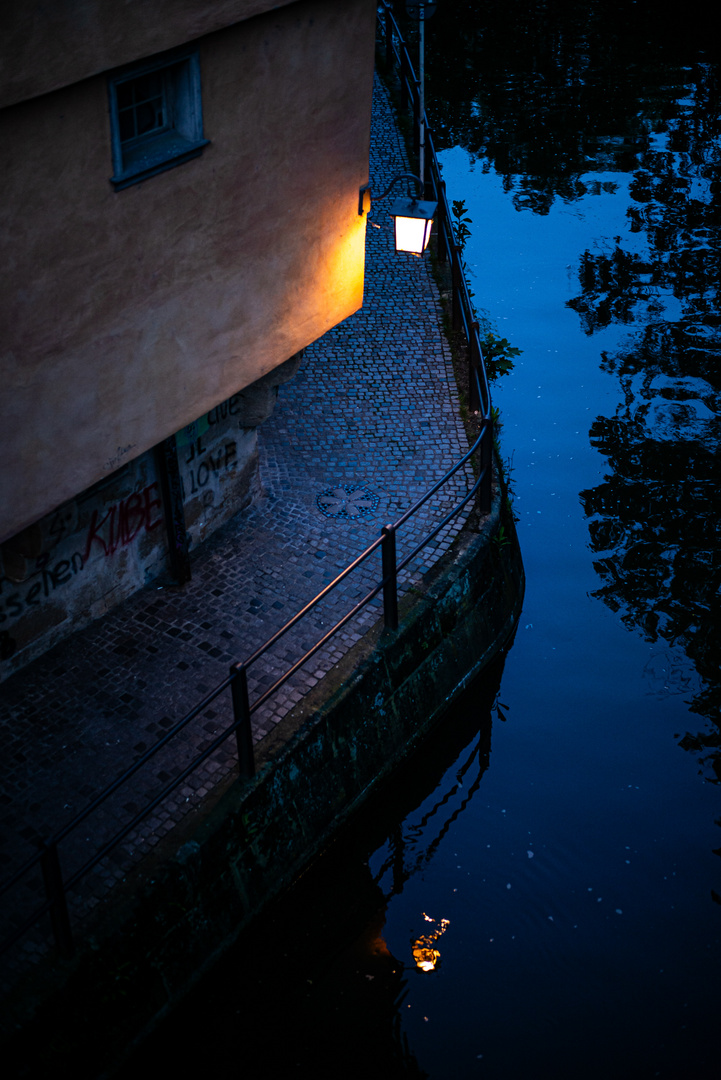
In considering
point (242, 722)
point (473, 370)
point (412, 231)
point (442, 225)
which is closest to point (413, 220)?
point (412, 231)

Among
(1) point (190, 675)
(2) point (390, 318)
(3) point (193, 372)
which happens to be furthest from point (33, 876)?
(2) point (390, 318)

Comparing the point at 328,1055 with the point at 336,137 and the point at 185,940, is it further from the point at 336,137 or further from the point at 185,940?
the point at 336,137

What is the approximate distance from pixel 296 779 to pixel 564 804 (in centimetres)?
270

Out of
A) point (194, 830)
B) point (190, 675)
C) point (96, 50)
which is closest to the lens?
point (96, 50)

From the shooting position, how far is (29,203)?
6.79 m

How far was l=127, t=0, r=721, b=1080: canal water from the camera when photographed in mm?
8250

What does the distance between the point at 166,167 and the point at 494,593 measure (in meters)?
5.30

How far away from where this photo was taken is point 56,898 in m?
6.80

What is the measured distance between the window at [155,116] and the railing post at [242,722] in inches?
132

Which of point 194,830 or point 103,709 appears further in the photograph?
point 103,709

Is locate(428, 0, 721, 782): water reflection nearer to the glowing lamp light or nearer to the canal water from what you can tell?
the canal water

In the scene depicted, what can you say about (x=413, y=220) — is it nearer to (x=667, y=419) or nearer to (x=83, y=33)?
(x=83, y=33)

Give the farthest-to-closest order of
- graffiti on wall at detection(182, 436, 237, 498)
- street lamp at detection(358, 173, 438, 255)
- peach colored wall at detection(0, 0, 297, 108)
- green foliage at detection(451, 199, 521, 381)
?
green foliage at detection(451, 199, 521, 381) → street lamp at detection(358, 173, 438, 255) → graffiti on wall at detection(182, 436, 237, 498) → peach colored wall at detection(0, 0, 297, 108)

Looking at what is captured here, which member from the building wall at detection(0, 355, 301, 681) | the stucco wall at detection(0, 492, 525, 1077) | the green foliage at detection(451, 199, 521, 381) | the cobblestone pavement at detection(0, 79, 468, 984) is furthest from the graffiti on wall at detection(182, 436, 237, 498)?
the green foliage at detection(451, 199, 521, 381)
